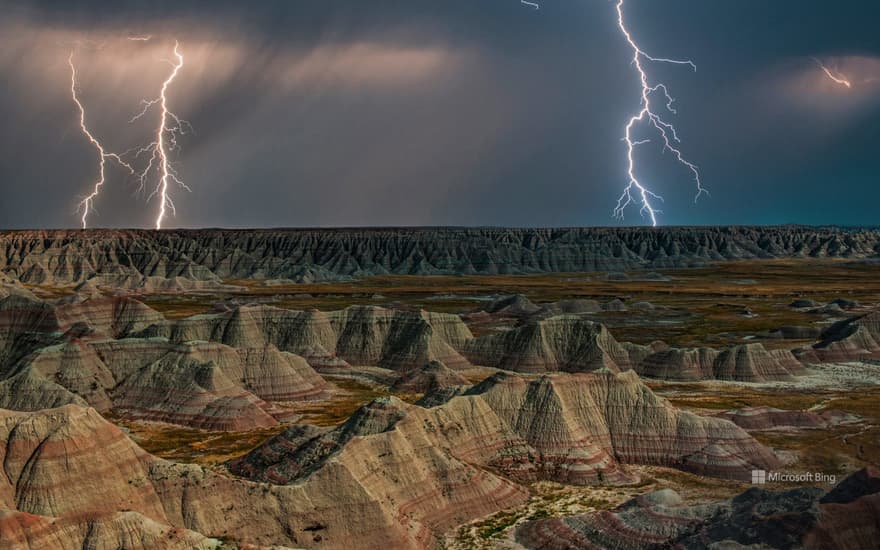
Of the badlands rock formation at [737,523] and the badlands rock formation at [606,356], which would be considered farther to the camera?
the badlands rock formation at [606,356]

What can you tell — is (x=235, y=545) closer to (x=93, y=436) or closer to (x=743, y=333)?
(x=93, y=436)

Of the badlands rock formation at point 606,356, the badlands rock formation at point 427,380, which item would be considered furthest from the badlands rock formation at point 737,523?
the badlands rock formation at point 606,356

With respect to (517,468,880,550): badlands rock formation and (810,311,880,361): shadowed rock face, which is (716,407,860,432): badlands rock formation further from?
(810,311,880,361): shadowed rock face

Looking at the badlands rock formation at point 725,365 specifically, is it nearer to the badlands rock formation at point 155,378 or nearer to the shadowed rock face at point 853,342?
the shadowed rock face at point 853,342

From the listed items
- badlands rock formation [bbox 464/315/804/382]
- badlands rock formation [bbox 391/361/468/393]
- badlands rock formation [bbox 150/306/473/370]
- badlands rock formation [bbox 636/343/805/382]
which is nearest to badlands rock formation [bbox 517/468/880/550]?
badlands rock formation [bbox 391/361/468/393]

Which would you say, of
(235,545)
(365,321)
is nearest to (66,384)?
(365,321)
